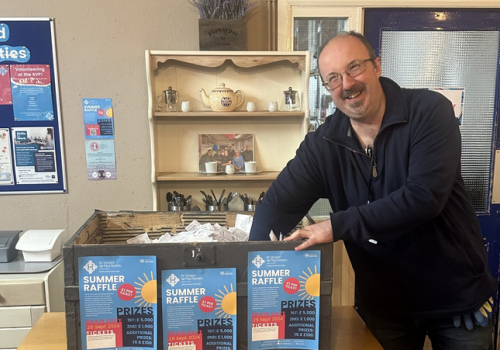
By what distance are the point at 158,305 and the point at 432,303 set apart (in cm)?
84

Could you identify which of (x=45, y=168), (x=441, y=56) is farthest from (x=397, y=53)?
(x=45, y=168)

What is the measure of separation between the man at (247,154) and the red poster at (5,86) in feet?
4.63

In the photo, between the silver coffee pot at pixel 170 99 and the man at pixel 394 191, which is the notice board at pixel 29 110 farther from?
the man at pixel 394 191

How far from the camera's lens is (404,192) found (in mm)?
995

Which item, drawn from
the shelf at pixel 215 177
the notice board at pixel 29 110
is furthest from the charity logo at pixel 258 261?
the notice board at pixel 29 110

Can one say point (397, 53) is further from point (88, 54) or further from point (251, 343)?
point (251, 343)

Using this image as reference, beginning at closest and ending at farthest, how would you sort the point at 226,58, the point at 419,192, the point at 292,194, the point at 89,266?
the point at 89,266, the point at 419,192, the point at 292,194, the point at 226,58

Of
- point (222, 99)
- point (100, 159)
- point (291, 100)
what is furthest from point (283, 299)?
point (100, 159)

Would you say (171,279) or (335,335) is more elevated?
(171,279)

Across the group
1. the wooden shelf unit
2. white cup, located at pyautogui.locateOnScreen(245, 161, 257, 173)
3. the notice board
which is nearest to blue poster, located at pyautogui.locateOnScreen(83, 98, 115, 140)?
the notice board

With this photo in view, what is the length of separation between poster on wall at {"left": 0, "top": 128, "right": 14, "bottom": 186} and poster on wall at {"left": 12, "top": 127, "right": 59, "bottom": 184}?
0.11ft

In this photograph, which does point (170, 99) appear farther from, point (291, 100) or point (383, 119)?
point (383, 119)

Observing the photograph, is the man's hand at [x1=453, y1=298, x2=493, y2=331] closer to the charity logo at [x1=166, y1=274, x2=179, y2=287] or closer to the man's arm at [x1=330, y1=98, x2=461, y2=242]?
the man's arm at [x1=330, y1=98, x2=461, y2=242]

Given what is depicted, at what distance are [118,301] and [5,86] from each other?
77.5 inches
